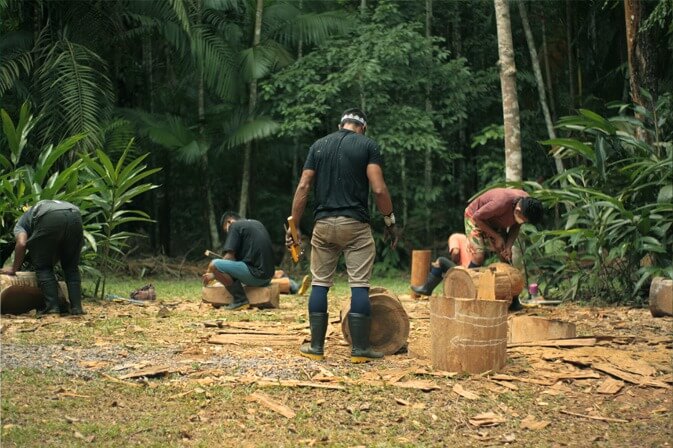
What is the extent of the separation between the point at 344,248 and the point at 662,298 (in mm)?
4598

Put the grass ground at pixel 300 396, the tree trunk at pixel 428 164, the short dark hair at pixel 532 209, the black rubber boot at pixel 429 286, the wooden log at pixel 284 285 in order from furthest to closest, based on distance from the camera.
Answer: the tree trunk at pixel 428 164 → the wooden log at pixel 284 285 → the black rubber boot at pixel 429 286 → the short dark hair at pixel 532 209 → the grass ground at pixel 300 396

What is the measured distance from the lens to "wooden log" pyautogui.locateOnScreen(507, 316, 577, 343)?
8.61m

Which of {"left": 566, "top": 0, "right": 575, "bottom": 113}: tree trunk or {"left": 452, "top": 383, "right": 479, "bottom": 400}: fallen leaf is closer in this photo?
{"left": 452, "top": 383, "right": 479, "bottom": 400}: fallen leaf

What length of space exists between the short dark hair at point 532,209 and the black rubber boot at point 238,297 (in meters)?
3.86

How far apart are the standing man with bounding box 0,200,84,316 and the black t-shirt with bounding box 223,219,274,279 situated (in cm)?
197

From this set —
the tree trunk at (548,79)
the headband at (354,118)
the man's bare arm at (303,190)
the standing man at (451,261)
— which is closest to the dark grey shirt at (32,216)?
the man's bare arm at (303,190)

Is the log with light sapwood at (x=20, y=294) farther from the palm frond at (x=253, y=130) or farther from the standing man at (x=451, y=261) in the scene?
the palm frond at (x=253, y=130)

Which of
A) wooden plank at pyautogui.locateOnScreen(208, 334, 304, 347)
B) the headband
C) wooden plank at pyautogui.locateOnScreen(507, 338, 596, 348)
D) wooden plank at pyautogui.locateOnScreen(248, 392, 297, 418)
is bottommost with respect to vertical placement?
wooden plank at pyautogui.locateOnScreen(248, 392, 297, 418)

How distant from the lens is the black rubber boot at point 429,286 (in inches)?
509

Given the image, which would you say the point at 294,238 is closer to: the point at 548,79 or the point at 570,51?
the point at 548,79

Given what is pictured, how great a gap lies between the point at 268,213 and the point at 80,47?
6335mm

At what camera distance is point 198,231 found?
2405 cm

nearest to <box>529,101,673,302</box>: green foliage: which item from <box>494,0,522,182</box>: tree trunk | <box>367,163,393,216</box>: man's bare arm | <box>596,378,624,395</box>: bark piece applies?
<box>494,0,522,182</box>: tree trunk

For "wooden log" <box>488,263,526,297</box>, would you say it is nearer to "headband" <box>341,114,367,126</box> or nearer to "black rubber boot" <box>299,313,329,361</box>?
"headband" <box>341,114,367,126</box>
